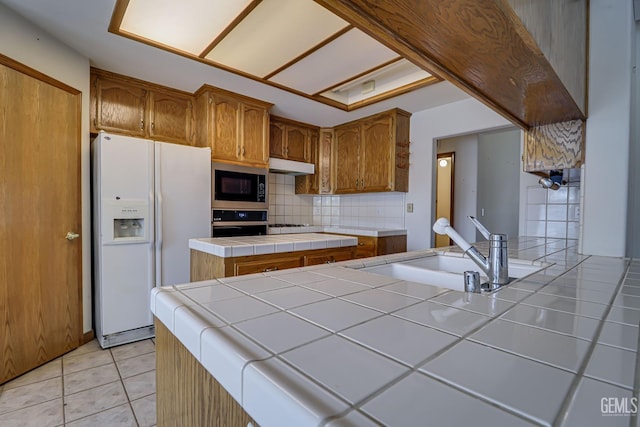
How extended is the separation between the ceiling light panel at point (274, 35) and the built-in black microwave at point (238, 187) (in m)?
0.94

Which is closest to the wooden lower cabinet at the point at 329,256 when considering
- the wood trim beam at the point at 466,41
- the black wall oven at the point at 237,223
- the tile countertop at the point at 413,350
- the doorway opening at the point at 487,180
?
the black wall oven at the point at 237,223

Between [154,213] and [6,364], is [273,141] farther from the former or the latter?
[6,364]

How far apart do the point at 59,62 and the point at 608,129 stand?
3.32 meters

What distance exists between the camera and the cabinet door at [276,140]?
356cm

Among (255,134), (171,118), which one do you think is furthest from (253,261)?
(171,118)

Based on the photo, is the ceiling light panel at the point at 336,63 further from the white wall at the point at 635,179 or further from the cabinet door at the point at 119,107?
the white wall at the point at 635,179

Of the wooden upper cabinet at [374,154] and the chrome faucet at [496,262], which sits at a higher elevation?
the wooden upper cabinet at [374,154]

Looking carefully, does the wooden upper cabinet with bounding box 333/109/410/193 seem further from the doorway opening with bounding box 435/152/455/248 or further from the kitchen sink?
the kitchen sink

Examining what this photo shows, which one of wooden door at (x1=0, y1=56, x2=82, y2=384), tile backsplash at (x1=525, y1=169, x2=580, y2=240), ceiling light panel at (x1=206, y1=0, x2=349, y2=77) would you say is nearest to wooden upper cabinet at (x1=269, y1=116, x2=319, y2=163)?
ceiling light panel at (x1=206, y1=0, x2=349, y2=77)

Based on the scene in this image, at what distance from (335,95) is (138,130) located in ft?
6.43

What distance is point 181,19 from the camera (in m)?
1.82

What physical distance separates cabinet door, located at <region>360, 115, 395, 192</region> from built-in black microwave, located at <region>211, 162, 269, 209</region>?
4.02 feet

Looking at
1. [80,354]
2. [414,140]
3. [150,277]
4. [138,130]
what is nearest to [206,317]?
[150,277]

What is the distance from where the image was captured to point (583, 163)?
4.74ft
